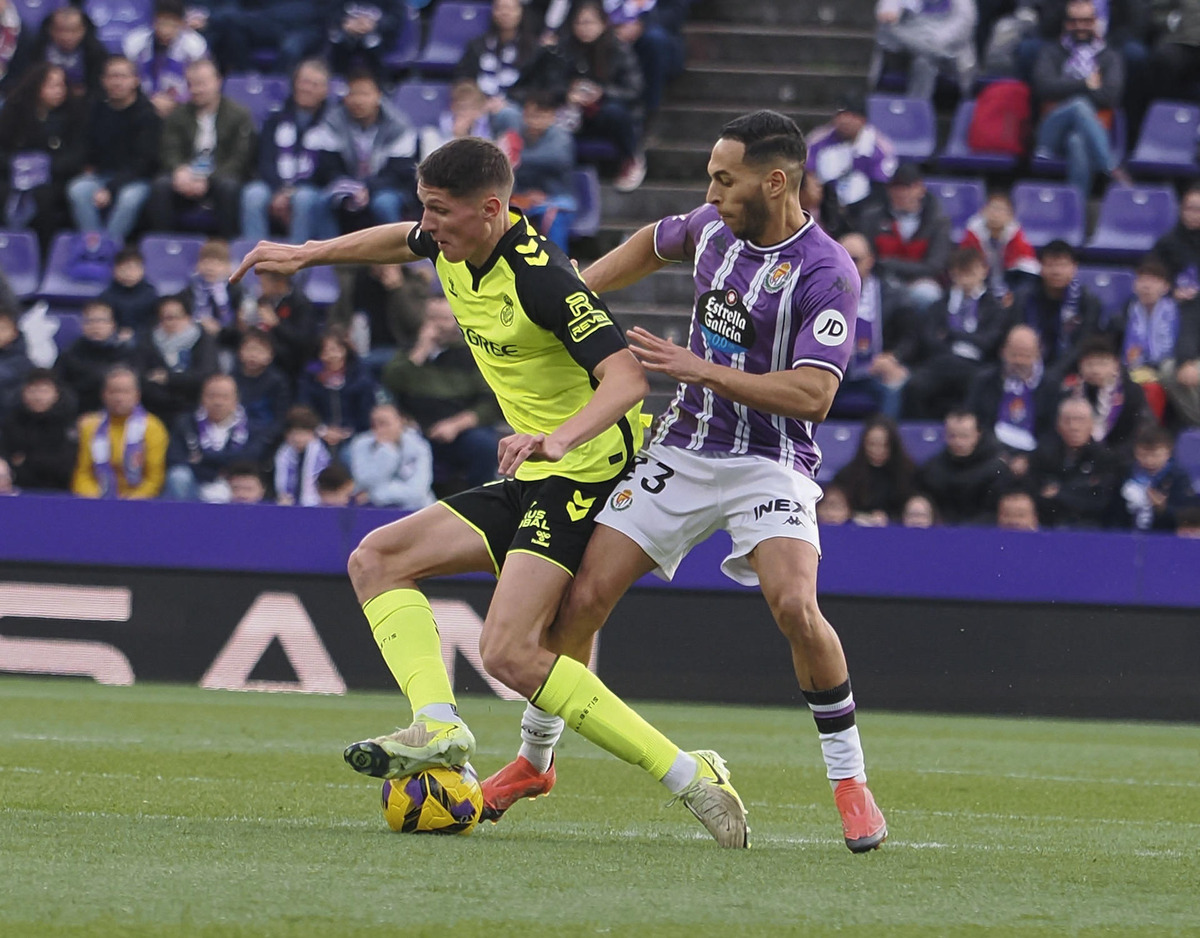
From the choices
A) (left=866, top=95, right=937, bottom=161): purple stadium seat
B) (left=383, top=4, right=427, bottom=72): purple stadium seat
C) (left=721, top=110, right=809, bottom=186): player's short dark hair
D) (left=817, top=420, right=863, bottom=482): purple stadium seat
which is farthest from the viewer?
(left=383, top=4, right=427, bottom=72): purple stadium seat

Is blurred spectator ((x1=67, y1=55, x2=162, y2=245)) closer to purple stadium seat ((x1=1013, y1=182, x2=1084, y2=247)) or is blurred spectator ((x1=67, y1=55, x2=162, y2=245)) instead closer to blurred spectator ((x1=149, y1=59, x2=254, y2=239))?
blurred spectator ((x1=149, y1=59, x2=254, y2=239))

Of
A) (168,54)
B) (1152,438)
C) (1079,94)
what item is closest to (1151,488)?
(1152,438)

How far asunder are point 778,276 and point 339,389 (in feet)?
22.6

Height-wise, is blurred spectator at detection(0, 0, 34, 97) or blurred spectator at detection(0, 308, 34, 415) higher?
blurred spectator at detection(0, 0, 34, 97)

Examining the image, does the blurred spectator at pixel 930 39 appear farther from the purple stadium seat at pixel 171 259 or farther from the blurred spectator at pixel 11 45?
the blurred spectator at pixel 11 45

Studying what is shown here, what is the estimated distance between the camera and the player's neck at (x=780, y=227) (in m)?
5.63

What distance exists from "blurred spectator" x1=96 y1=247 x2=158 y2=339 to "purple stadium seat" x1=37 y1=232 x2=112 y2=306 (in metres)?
1.01

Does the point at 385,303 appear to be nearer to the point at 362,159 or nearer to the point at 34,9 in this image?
the point at 362,159

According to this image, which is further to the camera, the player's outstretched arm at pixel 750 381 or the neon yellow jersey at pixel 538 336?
the neon yellow jersey at pixel 538 336

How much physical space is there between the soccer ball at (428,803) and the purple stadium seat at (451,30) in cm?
1076

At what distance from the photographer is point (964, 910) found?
4254 mm

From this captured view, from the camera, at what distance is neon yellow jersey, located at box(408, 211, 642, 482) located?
5473mm

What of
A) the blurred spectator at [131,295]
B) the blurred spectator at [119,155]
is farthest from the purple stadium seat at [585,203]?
the blurred spectator at [119,155]

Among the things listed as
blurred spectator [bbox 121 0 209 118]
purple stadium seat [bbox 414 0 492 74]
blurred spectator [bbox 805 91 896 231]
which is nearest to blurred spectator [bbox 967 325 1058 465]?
blurred spectator [bbox 805 91 896 231]
